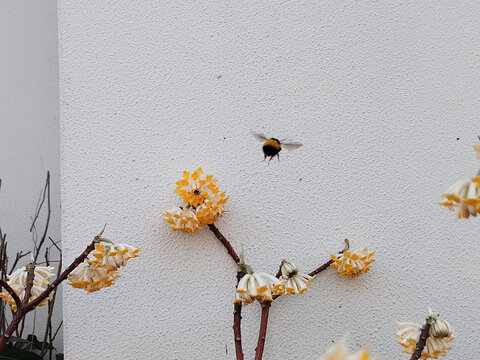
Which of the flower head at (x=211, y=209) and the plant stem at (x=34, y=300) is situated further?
the flower head at (x=211, y=209)

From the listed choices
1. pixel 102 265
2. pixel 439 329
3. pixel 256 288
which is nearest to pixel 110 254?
pixel 102 265

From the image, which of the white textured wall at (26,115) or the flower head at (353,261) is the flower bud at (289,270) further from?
the white textured wall at (26,115)

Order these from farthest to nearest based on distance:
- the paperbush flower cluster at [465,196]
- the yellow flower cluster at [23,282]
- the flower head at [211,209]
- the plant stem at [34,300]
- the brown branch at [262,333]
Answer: the flower head at [211,209], the brown branch at [262,333], the yellow flower cluster at [23,282], the plant stem at [34,300], the paperbush flower cluster at [465,196]

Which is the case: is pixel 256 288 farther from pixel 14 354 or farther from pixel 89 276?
pixel 14 354

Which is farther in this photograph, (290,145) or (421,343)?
(290,145)

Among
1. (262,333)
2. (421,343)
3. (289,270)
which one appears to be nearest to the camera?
(421,343)

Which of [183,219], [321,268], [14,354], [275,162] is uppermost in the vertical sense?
[275,162]

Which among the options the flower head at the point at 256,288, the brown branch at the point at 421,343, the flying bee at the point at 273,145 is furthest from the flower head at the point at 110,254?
the brown branch at the point at 421,343
